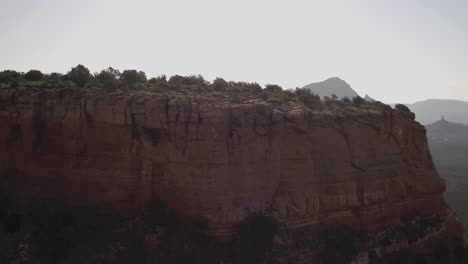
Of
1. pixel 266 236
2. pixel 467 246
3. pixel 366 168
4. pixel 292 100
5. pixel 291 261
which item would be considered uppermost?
pixel 292 100

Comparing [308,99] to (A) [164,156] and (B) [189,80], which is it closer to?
(B) [189,80]

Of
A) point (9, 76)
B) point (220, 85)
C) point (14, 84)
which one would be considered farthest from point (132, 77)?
point (9, 76)

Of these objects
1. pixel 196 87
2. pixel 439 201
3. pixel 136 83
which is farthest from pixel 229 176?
pixel 439 201

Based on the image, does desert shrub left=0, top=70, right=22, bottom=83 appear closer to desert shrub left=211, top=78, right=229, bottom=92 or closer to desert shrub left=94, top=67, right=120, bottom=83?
desert shrub left=94, top=67, right=120, bottom=83

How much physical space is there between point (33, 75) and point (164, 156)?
452 inches

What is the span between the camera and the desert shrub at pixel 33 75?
74.3ft

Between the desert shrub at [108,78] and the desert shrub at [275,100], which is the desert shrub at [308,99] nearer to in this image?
the desert shrub at [275,100]

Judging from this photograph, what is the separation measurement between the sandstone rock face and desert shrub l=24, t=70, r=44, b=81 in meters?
3.44

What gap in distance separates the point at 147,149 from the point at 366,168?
13.8m

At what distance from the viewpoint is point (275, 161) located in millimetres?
19312

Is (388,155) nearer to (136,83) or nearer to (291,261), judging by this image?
(291,261)

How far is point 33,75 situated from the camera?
74.7ft

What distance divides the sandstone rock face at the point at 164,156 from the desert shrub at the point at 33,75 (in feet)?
11.3

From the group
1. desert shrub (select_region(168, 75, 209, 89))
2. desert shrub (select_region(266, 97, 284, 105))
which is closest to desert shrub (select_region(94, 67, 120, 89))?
desert shrub (select_region(168, 75, 209, 89))
